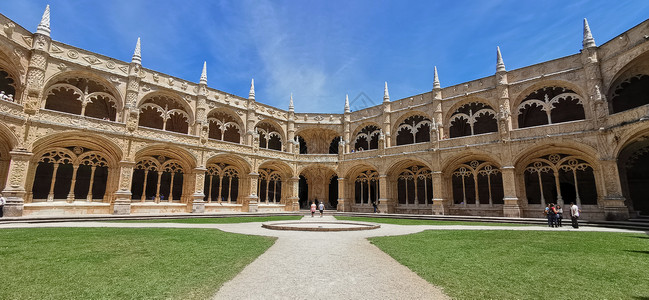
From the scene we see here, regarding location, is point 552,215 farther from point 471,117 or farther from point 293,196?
point 293,196

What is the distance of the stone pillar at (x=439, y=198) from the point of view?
78.3 feet

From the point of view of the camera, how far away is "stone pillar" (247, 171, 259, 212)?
26.9m

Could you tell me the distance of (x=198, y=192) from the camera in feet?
78.7

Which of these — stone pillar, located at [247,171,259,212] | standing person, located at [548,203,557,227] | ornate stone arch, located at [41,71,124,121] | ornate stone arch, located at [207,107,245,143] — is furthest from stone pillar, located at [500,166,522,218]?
ornate stone arch, located at [41,71,124,121]

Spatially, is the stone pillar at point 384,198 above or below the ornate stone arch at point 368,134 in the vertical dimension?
below

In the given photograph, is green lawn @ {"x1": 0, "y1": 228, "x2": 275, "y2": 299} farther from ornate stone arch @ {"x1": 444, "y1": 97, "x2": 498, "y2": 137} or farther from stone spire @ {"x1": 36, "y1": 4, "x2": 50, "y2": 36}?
ornate stone arch @ {"x1": 444, "y1": 97, "x2": 498, "y2": 137}

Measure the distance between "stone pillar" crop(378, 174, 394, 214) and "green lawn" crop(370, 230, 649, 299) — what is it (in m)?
17.6

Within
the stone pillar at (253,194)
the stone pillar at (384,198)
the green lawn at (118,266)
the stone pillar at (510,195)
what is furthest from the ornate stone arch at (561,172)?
the stone pillar at (253,194)

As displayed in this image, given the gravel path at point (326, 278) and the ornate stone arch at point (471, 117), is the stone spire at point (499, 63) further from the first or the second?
the gravel path at point (326, 278)

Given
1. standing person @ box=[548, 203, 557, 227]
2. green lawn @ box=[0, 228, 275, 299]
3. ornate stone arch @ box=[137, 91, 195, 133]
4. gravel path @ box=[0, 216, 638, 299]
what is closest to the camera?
green lawn @ box=[0, 228, 275, 299]

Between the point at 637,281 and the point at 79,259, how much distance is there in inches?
405

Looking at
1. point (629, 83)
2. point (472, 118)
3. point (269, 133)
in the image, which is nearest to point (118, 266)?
point (472, 118)

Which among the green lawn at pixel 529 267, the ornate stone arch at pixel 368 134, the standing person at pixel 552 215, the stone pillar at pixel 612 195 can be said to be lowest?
the green lawn at pixel 529 267

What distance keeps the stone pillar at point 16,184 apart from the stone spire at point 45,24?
304 inches
